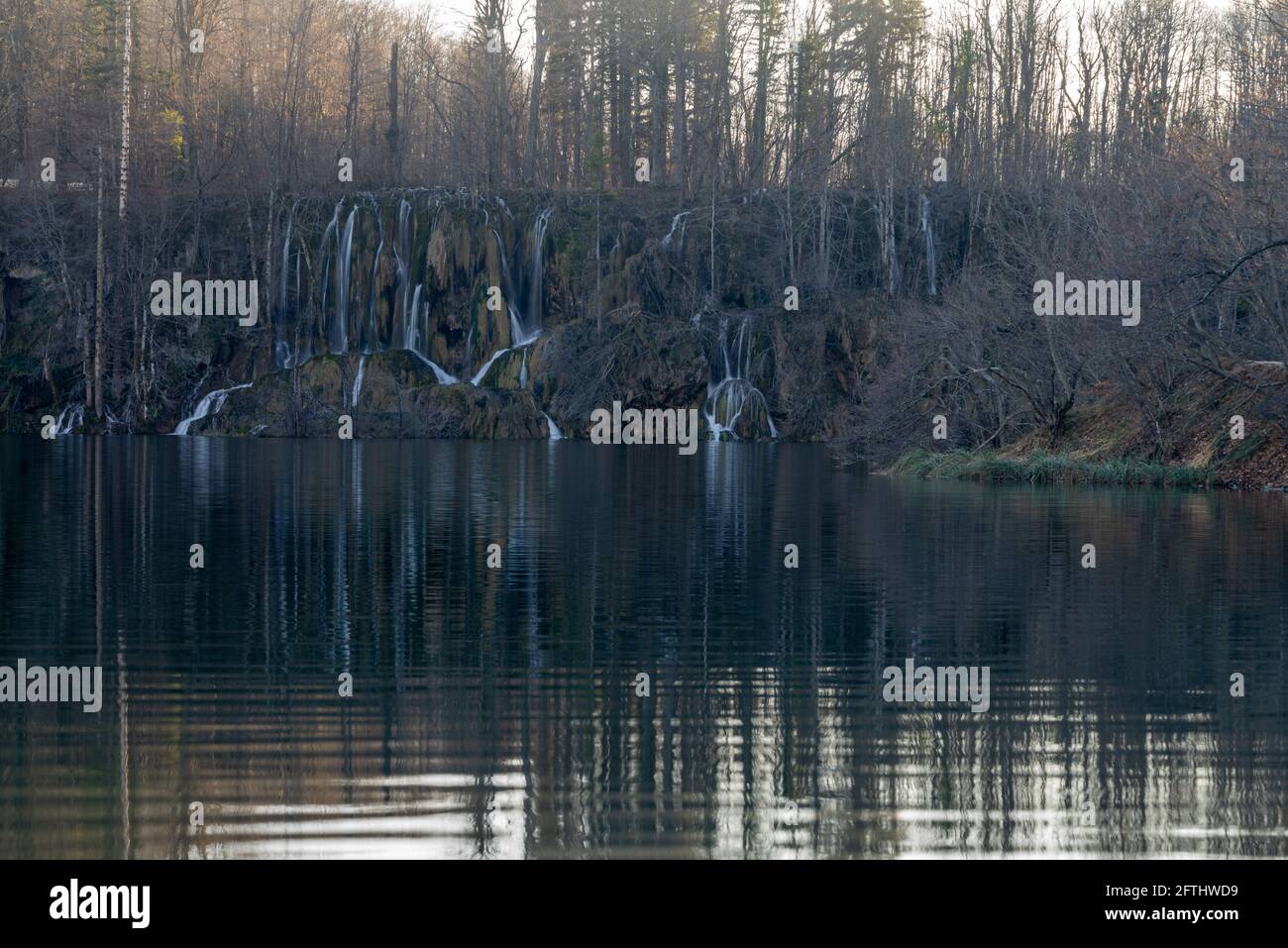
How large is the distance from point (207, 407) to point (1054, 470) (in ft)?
144

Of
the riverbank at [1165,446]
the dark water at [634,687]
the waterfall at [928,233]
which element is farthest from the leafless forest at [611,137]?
the dark water at [634,687]

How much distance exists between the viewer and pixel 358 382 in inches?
2689

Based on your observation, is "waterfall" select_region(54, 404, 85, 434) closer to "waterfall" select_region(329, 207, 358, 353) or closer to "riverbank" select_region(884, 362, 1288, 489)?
"waterfall" select_region(329, 207, 358, 353)

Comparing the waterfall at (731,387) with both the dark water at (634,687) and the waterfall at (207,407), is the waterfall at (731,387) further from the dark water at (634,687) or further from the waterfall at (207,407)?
the dark water at (634,687)

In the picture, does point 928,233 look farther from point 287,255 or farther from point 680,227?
point 287,255

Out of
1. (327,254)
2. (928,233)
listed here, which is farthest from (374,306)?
(928,233)

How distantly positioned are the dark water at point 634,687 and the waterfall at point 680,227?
166 feet

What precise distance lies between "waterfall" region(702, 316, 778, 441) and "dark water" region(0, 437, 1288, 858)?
4383cm

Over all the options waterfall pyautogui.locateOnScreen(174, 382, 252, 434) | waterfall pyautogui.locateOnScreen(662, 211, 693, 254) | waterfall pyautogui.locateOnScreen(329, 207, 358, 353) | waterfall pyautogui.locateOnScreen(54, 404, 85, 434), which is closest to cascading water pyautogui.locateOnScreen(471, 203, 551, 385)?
waterfall pyautogui.locateOnScreen(662, 211, 693, 254)

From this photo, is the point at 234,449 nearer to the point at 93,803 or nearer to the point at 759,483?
the point at 759,483

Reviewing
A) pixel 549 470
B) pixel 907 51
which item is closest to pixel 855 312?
pixel 907 51

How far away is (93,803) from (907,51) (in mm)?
87112

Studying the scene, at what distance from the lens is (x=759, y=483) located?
121ft

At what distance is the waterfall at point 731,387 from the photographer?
69.4m
